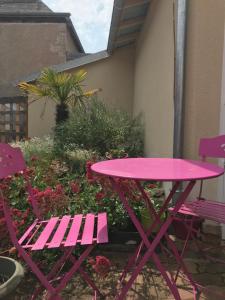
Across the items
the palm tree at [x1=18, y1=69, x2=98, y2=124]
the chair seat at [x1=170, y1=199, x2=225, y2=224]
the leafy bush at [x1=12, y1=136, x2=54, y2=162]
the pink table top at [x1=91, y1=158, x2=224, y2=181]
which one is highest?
the palm tree at [x1=18, y1=69, x2=98, y2=124]

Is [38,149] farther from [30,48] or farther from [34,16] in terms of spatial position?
[34,16]

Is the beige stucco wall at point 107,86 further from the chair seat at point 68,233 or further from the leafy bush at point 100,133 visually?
the chair seat at point 68,233

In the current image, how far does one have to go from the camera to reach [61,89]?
26.7 ft

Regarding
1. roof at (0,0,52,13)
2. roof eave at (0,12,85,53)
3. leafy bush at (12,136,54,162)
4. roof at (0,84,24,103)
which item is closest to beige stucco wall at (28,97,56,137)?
roof at (0,84,24,103)

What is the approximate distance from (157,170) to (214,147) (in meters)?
1.11

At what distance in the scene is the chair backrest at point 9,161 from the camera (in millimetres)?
2516

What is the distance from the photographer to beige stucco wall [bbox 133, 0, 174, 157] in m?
5.00

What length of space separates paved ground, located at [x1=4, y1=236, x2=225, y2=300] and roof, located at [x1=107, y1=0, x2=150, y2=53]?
4568 mm

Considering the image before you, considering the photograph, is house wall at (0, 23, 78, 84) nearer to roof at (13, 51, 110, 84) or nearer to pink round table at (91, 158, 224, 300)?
roof at (13, 51, 110, 84)

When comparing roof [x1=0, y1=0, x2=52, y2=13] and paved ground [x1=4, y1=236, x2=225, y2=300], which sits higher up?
roof [x1=0, y1=0, x2=52, y2=13]

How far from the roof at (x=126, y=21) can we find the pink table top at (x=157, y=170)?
4520mm

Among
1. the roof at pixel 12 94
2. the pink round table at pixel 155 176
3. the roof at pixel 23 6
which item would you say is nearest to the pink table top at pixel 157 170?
the pink round table at pixel 155 176

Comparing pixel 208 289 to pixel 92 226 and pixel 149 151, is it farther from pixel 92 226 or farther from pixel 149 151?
pixel 149 151

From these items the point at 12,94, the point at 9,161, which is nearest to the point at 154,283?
the point at 9,161
